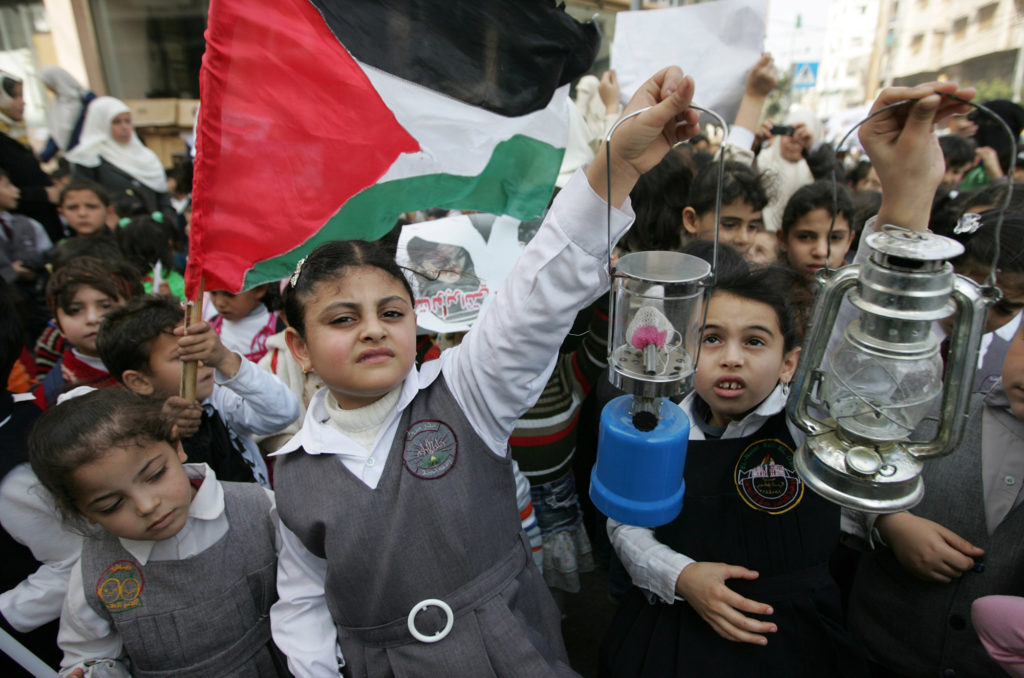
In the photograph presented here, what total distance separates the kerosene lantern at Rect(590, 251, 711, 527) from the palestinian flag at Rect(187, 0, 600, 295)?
4.15 feet

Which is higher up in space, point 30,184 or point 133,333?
point 30,184

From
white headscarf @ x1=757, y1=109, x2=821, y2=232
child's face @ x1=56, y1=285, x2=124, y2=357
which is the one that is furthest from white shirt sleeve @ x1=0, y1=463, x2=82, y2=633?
white headscarf @ x1=757, y1=109, x2=821, y2=232

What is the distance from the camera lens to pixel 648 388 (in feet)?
3.28

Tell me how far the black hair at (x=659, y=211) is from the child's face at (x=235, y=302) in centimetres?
186

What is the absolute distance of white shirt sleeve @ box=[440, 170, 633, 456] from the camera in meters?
1.11

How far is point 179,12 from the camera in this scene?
1222 cm

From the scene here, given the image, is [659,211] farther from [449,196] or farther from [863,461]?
[863,461]

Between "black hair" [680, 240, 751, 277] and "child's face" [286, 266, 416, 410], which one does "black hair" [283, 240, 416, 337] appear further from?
"black hair" [680, 240, 751, 277]

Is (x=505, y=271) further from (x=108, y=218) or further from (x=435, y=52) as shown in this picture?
(x=108, y=218)

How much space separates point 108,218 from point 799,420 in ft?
17.6

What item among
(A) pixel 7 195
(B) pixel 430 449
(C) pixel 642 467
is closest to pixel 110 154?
(A) pixel 7 195

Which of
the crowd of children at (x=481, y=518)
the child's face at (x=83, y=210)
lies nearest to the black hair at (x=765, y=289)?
the crowd of children at (x=481, y=518)

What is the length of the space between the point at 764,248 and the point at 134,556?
2.83 metres

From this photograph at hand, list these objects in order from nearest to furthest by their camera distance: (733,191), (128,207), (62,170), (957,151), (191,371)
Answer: (191,371), (733,191), (957,151), (128,207), (62,170)
